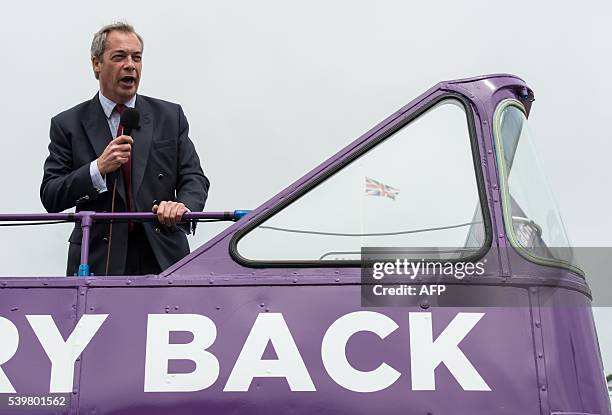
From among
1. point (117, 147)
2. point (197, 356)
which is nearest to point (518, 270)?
point (197, 356)

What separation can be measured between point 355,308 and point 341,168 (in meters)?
0.86

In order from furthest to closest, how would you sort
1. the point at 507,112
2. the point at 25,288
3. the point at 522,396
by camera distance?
the point at 507,112
the point at 25,288
the point at 522,396

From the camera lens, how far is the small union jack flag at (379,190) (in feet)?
18.5

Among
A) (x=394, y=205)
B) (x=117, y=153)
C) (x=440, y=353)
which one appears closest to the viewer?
(x=440, y=353)

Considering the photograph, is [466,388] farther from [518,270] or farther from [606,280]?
[606,280]

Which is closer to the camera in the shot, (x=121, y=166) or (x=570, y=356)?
(x=570, y=356)

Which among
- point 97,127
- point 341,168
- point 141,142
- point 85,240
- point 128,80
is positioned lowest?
point 85,240

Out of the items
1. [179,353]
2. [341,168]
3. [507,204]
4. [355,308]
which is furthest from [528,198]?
[179,353]

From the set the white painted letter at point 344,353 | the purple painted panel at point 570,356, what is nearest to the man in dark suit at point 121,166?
the white painted letter at point 344,353

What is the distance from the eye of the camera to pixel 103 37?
664 centimetres

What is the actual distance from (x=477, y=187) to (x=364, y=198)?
647 millimetres

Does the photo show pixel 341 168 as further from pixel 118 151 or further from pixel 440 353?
pixel 118 151

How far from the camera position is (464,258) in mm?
5398

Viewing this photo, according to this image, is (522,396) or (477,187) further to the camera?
(477,187)
